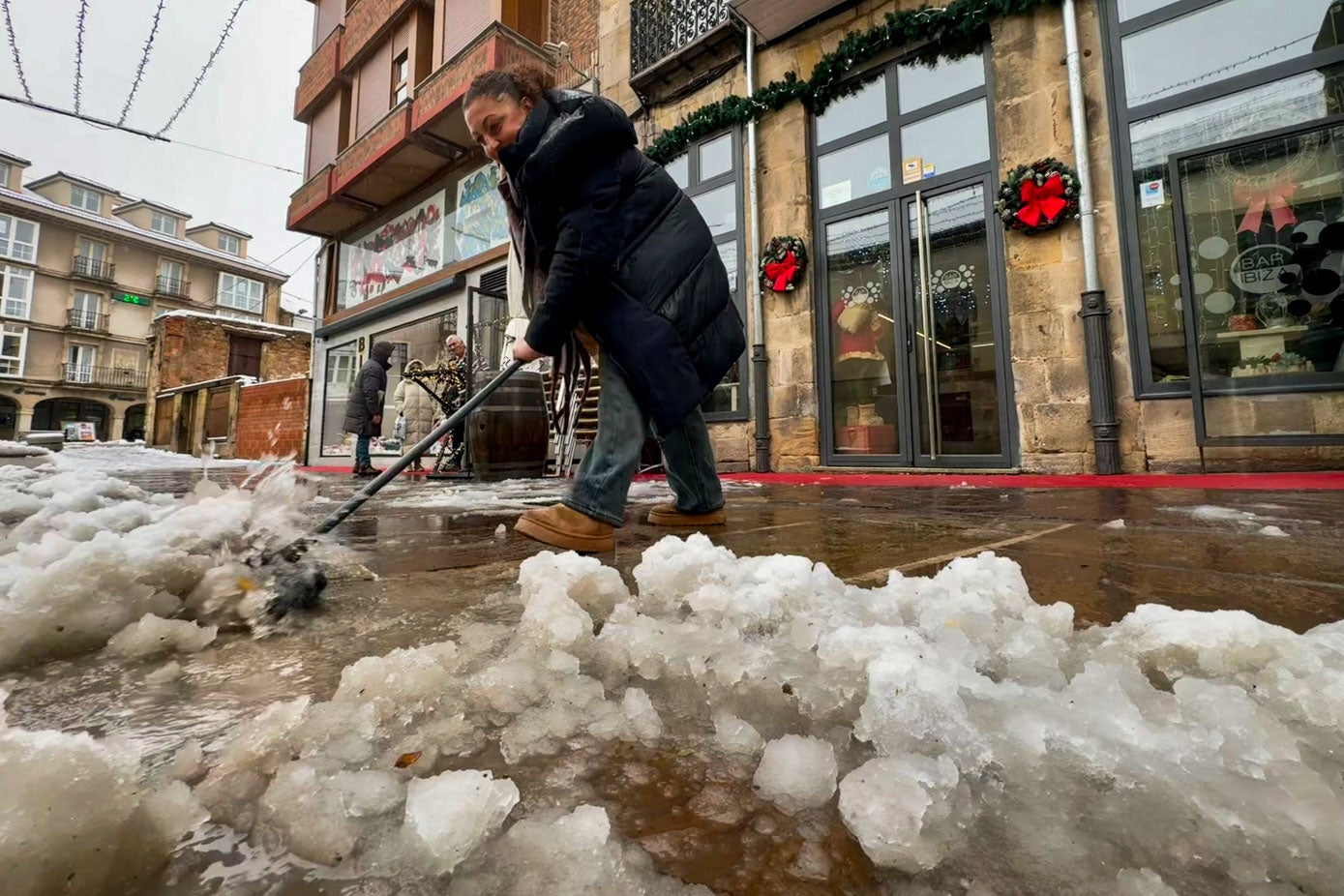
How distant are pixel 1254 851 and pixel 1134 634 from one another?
412mm

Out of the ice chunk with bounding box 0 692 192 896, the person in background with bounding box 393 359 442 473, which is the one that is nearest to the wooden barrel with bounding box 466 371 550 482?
the person in background with bounding box 393 359 442 473

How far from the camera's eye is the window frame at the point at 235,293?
37375 mm

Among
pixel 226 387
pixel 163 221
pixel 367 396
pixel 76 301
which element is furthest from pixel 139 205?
pixel 367 396

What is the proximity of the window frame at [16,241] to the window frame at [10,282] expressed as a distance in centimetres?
57

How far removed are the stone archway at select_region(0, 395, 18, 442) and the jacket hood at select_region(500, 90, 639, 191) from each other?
1738 inches

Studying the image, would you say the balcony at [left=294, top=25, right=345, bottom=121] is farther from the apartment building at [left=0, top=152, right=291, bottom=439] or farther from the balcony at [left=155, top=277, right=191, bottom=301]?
the balcony at [left=155, top=277, right=191, bottom=301]

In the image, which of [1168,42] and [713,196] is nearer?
[1168,42]

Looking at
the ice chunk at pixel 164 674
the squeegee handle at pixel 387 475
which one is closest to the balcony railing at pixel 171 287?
the squeegee handle at pixel 387 475

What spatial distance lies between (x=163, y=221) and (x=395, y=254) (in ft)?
143

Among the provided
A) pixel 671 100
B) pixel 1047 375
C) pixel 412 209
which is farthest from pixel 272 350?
pixel 1047 375

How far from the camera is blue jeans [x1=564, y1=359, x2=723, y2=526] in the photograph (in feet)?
5.45

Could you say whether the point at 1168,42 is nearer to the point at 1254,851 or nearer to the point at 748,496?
the point at 748,496

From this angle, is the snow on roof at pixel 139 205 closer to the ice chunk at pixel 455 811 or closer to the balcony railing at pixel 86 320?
the balcony railing at pixel 86 320

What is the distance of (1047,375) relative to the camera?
4.75 metres
